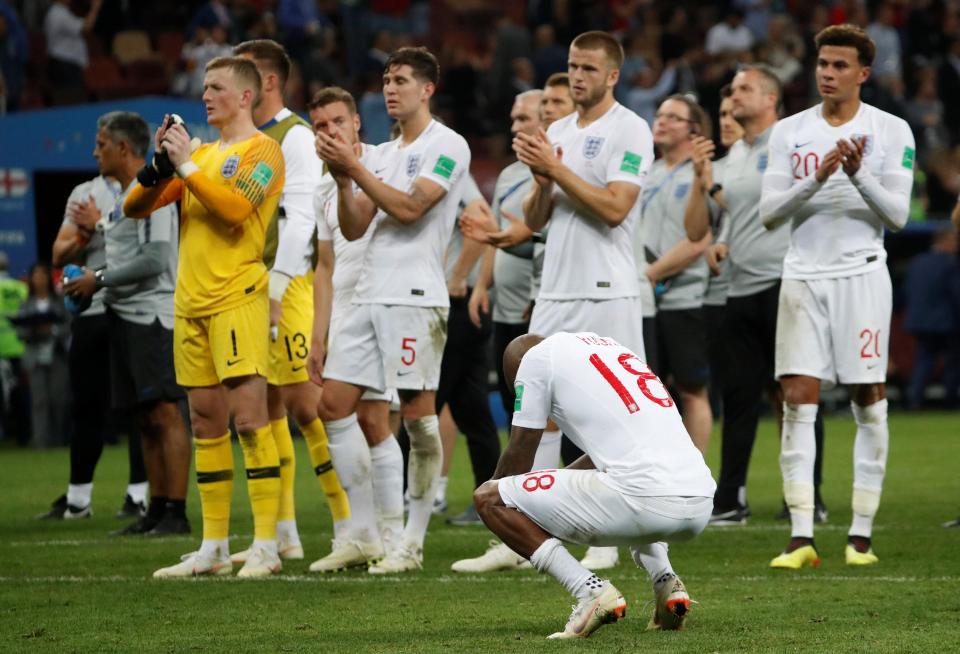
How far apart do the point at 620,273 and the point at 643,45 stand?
1596 centimetres

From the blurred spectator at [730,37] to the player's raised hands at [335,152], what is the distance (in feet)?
54.6

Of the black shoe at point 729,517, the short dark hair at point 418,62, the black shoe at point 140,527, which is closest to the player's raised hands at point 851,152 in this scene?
the short dark hair at point 418,62

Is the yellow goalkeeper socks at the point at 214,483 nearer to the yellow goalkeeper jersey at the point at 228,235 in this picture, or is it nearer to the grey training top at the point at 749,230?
the yellow goalkeeper jersey at the point at 228,235

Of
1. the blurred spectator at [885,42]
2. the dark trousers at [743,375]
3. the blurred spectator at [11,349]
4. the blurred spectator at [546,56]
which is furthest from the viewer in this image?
the blurred spectator at [885,42]

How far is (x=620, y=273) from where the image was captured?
802 centimetres

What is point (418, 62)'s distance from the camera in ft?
26.8

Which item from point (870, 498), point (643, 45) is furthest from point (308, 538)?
point (643, 45)

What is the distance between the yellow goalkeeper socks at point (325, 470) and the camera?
873 cm

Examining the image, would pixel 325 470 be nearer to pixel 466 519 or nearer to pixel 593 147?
pixel 466 519

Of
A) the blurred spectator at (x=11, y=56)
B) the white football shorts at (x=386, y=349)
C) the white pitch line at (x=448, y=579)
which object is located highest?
the blurred spectator at (x=11, y=56)

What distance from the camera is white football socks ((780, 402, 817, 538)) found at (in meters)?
8.06

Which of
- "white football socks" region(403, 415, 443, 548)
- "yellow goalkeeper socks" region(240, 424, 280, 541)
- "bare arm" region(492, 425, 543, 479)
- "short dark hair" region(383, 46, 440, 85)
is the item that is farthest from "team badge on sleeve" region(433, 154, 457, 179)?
"bare arm" region(492, 425, 543, 479)

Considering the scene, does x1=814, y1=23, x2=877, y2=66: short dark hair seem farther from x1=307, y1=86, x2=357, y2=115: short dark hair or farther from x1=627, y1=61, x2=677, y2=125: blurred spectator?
x1=627, y1=61, x2=677, y2=125: blurred spectator

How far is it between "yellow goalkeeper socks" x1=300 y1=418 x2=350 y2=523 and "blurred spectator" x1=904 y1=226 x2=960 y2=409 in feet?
44.3
